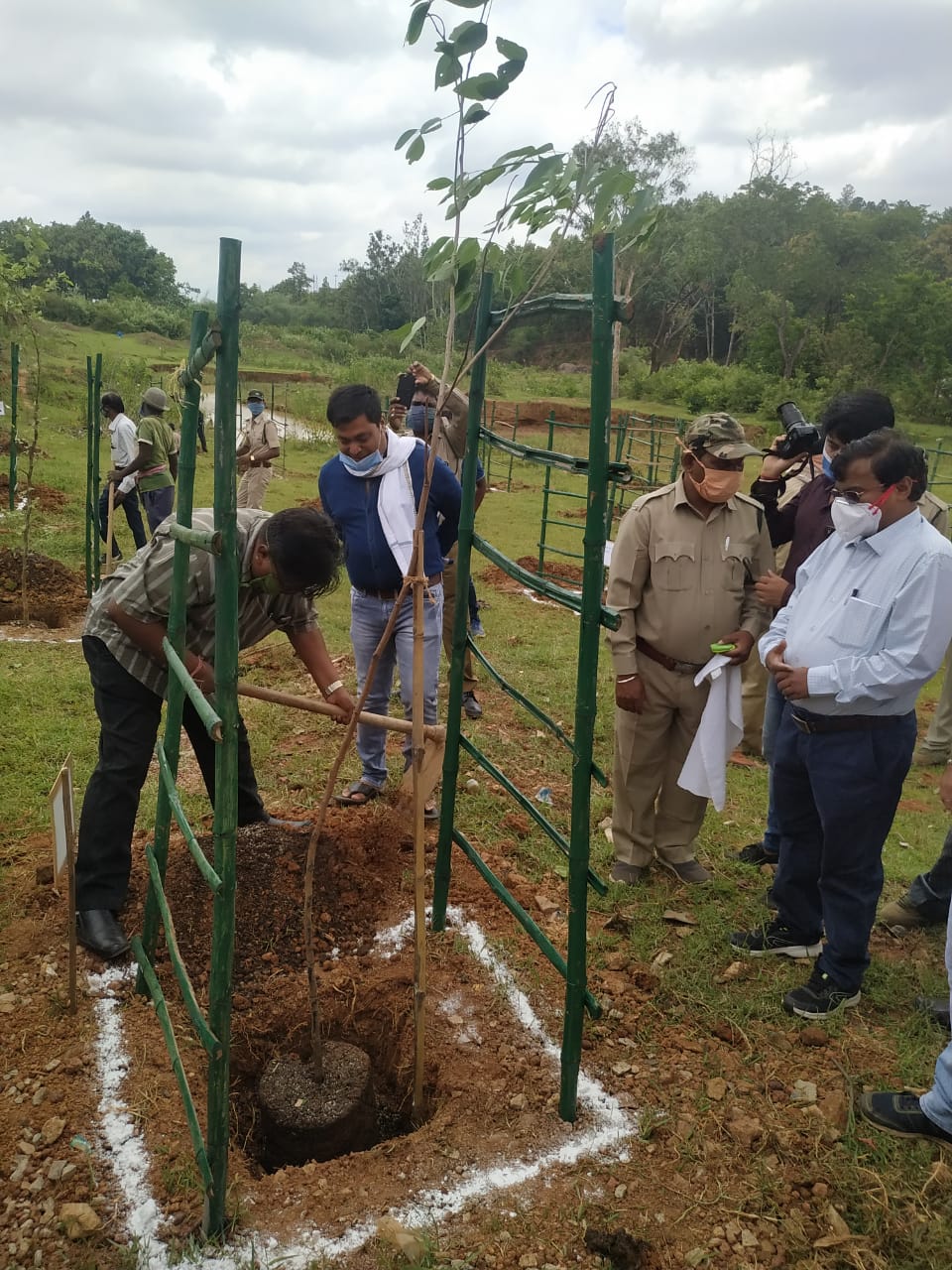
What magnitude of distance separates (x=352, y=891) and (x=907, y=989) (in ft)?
6.60

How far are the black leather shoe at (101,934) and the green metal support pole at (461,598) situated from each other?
3.46 ft

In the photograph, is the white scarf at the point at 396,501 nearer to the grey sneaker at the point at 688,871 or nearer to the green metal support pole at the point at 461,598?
the green metal support pole at the point at 461,598

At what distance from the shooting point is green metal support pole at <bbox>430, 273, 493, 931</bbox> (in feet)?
7.89

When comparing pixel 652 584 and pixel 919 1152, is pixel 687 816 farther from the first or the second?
pixel 919 1152

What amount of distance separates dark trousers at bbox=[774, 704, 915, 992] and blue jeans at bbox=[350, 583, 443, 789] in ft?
4.87

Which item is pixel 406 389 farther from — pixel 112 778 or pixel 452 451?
pixel 112 778

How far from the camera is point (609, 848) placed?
392 centimetres

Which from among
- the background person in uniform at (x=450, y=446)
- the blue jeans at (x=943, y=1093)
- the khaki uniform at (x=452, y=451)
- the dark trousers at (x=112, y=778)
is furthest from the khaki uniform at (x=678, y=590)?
the khaki uniform at (x=452, y=451)

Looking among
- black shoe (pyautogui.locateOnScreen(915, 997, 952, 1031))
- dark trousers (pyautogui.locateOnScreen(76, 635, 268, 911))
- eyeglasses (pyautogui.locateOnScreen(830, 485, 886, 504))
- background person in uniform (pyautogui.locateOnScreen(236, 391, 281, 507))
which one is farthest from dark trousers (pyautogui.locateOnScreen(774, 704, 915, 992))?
background person in uniform (pyautogui.locateOnScreen(236, 391, 281, 507))

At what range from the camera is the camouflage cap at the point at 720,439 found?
312cm

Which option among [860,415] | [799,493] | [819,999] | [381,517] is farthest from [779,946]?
[381,517]

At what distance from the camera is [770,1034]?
281 centimetres

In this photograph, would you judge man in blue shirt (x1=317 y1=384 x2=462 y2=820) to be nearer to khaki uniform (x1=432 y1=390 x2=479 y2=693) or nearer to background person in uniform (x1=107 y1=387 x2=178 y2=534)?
khaki uniform (x1=432 y1=390 x2=479 y2=693)

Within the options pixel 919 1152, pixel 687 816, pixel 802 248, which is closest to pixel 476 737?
pixel 687 816
